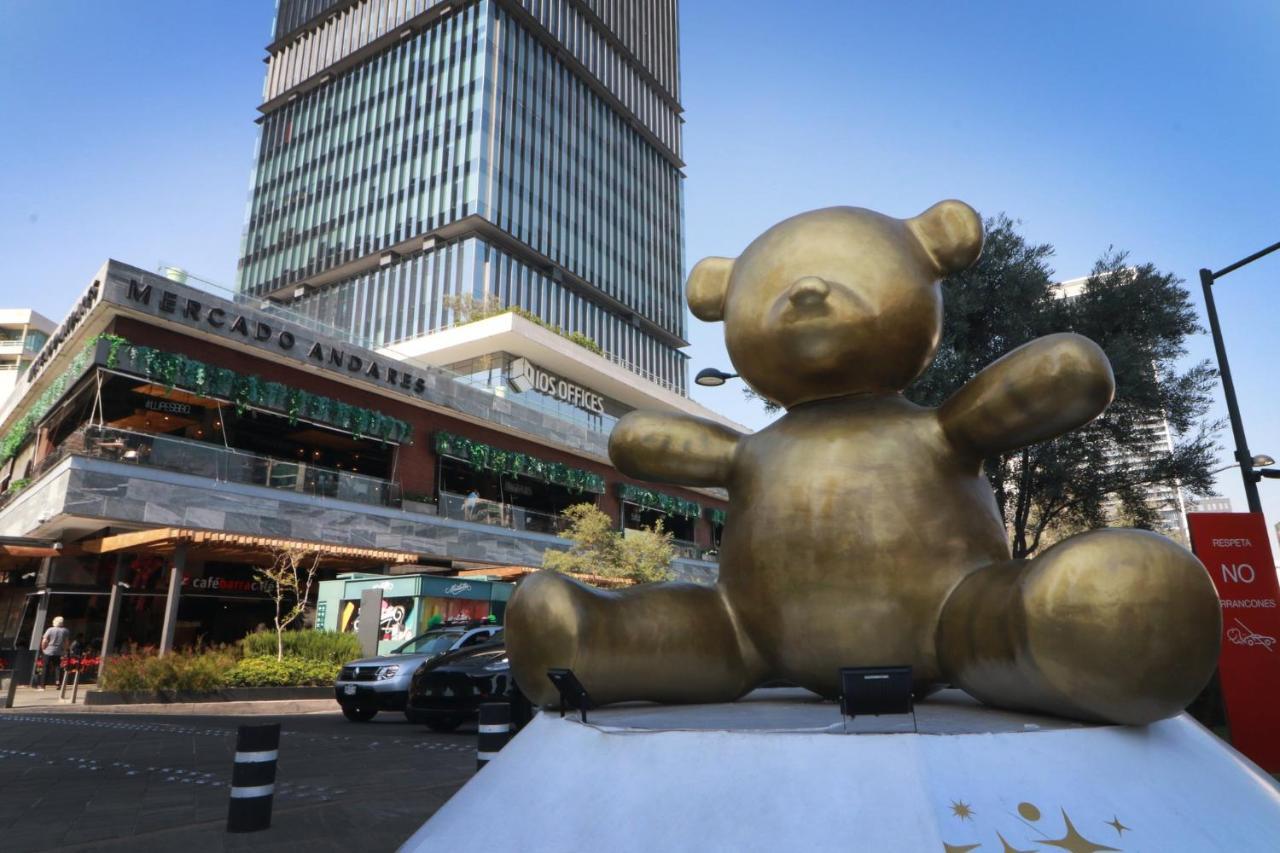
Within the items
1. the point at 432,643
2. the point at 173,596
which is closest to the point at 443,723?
the point at 432,643

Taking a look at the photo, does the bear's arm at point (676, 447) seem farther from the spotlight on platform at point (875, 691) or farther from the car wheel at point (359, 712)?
the car wheel at point (359, 712)

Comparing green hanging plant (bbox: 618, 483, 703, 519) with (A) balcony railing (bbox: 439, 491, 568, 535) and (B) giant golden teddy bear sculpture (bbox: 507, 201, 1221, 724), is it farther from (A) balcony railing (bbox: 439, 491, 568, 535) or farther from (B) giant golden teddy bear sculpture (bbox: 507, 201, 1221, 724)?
(B) giant golden teddy bear sculpture (bbox: 507, 201, 1221, 724)

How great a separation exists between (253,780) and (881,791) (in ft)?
14.0

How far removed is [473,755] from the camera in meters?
8.36

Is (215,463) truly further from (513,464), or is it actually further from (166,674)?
(513,464)

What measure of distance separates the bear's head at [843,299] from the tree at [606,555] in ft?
59.2

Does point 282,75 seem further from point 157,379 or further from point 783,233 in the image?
point 783,233

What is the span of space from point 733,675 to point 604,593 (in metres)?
0.62

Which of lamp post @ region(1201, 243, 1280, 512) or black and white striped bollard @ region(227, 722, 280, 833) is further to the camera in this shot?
lamp post @ region(1201, 243, 1280, 512)

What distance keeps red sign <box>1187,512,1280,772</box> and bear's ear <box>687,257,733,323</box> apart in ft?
20.1

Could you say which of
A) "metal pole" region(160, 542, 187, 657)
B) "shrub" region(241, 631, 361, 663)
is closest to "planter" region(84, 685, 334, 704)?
"shrub" region(241, 631, 361, 663)

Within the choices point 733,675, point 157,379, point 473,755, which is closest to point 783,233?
point 733,675

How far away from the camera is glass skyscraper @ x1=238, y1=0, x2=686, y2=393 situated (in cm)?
4741

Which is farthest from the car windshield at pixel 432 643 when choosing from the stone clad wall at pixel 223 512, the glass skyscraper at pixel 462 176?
the glass skyscraper at pixel 462 176
